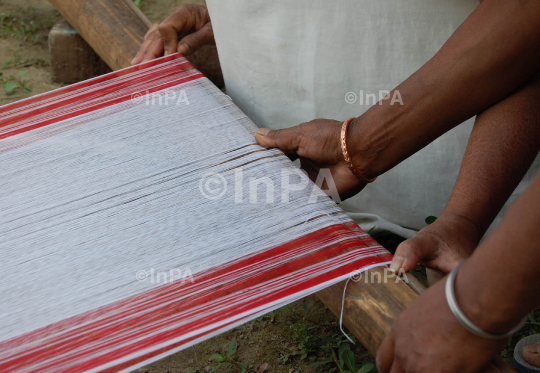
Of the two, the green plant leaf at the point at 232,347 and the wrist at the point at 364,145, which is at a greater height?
the wrist at the point at 364,145

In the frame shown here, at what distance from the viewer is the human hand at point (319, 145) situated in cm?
131

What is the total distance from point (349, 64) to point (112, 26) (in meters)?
0.99

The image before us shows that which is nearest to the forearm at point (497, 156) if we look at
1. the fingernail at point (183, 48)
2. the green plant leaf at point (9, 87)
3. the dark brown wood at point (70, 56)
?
the fingernail at point (183, 48)

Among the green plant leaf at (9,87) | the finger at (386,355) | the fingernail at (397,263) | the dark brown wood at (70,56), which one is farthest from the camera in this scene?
the green plant leaf at (9,87)

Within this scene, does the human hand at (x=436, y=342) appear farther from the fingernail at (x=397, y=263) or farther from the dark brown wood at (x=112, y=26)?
the dark brown wood at (x=112, y=26)

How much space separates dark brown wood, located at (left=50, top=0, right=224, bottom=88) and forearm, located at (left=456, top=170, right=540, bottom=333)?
5.00 ft

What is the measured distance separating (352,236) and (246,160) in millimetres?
356

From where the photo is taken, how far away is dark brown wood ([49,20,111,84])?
259cm

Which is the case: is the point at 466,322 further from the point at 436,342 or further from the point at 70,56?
the point at 70,56

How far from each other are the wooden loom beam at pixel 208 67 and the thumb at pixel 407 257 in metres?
0.03

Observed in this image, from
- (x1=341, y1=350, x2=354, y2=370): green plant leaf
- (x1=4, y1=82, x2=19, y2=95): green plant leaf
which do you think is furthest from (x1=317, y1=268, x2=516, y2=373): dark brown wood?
(x1=4, y1=82, x2=19, y2=95): green plant leaf

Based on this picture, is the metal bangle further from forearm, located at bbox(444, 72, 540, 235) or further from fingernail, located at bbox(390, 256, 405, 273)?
forearm, located at bbox(444, 72, 540, 235)

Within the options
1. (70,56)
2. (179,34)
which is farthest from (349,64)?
(70,56)

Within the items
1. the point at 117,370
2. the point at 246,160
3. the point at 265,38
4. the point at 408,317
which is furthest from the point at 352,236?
the point at 265,38
